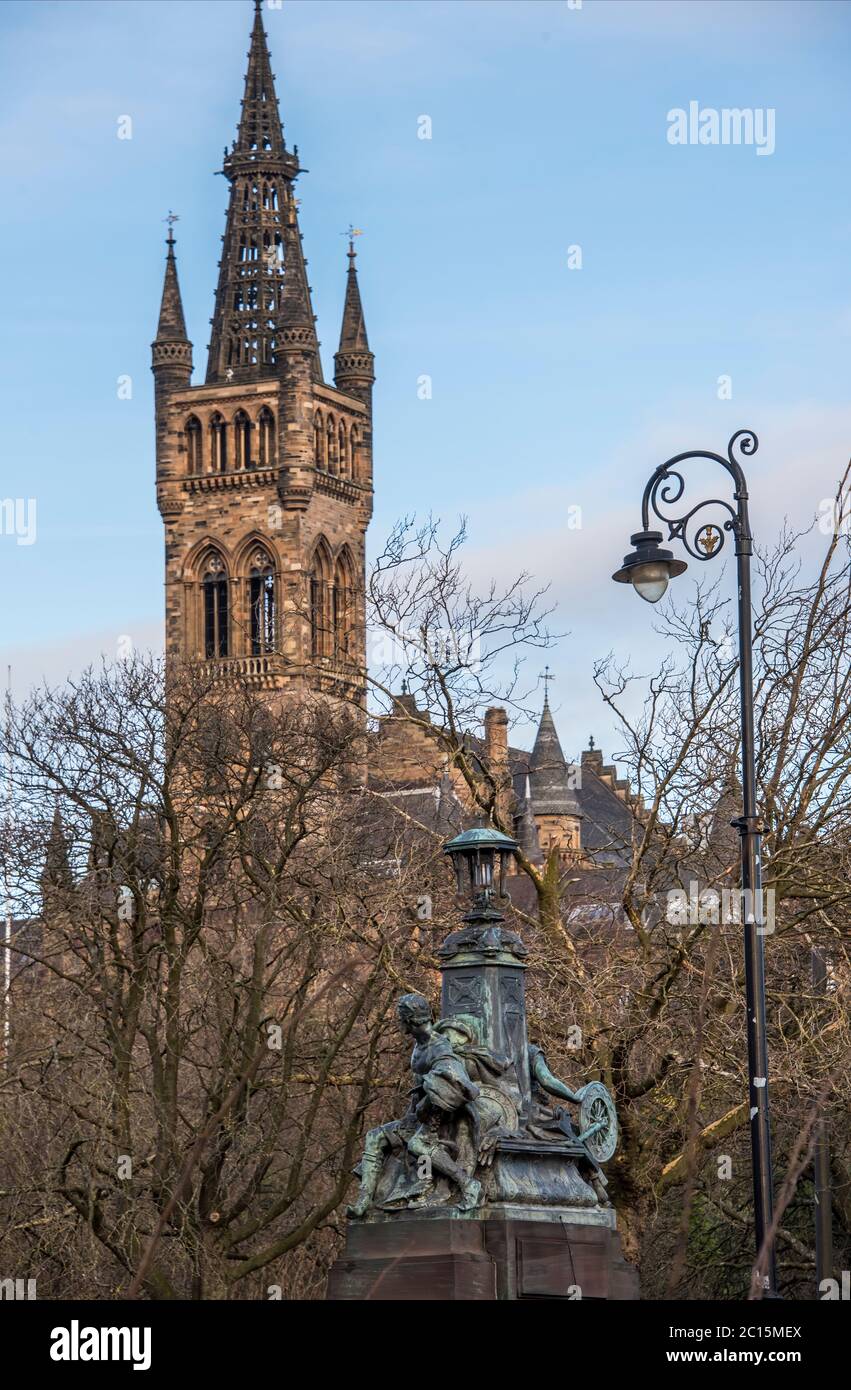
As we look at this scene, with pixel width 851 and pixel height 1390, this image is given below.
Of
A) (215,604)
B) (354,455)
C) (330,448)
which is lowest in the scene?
(215,604)

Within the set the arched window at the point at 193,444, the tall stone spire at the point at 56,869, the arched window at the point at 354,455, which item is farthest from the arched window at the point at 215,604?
the tall stone spire at the point at 56,869

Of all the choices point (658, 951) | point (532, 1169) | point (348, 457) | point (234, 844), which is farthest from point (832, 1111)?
point (348, 457)

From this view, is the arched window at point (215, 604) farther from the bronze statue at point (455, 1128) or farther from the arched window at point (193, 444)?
the bronze statue at point (455, 1128)

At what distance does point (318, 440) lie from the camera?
376 feet

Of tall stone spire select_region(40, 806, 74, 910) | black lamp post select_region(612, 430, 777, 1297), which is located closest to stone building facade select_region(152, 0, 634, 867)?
tall stone spire select_region(40, 806, 74, 910)

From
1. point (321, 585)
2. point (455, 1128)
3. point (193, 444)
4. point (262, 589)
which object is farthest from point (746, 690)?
point (193, 444)

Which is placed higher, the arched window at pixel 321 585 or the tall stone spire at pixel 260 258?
the tall stone spire at pixel 260 258

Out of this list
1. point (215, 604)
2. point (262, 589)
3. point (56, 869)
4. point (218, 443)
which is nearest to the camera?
point (56, 869)

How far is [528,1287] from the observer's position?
15.3 meters

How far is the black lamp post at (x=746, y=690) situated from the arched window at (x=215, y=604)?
95663 millimetres

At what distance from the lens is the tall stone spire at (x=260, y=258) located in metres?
114

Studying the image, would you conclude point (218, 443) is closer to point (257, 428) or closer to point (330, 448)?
point (257, 428)

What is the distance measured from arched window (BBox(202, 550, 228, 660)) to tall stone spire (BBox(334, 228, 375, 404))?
37.3 ft

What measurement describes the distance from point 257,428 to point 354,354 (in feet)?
22.1
